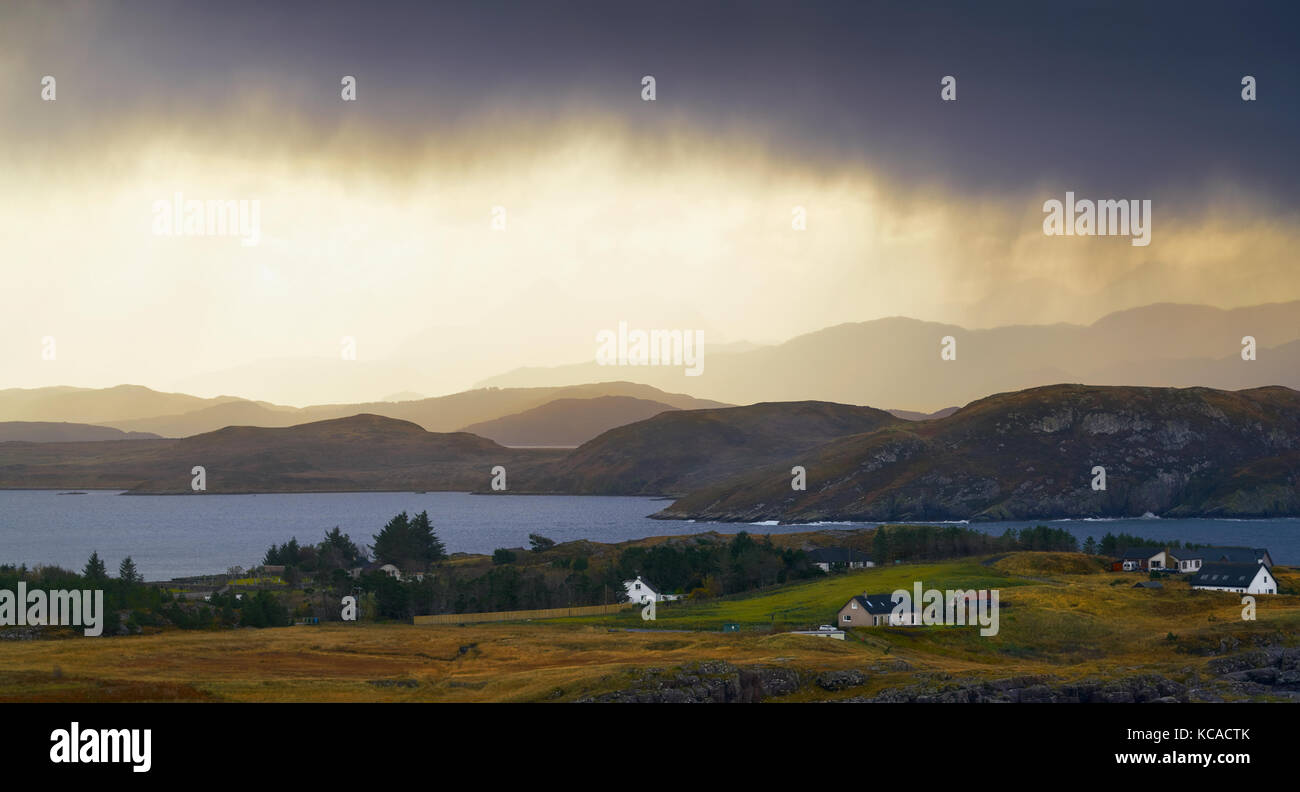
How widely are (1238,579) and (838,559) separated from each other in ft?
162

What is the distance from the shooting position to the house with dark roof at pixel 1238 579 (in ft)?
377

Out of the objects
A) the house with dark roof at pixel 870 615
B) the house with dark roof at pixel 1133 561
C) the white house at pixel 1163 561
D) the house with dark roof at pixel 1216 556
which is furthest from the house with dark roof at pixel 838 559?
the house with dark roof at pixel 870 615

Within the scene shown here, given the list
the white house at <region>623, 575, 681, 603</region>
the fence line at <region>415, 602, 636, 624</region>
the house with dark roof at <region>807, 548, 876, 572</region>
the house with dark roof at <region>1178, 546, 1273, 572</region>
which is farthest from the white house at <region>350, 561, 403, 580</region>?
the house with dark roof at <region>1178, 546, 1273, 572</region>

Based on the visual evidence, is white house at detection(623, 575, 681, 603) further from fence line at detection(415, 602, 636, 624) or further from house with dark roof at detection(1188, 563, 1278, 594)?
house with dark roof at detection(1188, 563, 1278, 594)

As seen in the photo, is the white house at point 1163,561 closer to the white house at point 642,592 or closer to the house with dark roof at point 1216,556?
the house with dark roof at point 1216,556

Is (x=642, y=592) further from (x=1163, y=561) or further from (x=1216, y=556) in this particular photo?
(x=1216, y=556)

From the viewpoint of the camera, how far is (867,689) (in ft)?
204

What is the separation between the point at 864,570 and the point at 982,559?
16.5m

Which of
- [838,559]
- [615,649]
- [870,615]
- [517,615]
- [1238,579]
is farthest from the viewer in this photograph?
[838,559]

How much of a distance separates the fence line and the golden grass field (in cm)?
424

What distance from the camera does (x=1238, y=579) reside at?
116 meters

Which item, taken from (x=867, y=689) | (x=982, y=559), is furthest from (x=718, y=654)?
(x=982, y=559)

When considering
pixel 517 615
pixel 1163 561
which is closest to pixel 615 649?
pixel 517 615
